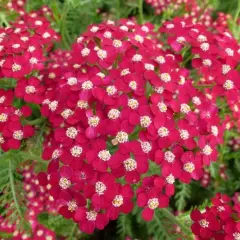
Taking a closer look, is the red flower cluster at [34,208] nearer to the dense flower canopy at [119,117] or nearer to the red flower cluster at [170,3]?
the dense flower canopy at [119,117]

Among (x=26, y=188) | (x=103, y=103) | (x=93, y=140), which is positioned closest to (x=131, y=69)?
(x=103, y=103)

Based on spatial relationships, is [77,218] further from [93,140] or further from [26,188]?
[26,188]

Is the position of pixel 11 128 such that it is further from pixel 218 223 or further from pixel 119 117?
pixel 218 223

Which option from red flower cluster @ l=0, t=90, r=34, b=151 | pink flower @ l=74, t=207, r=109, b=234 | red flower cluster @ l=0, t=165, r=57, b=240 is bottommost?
red flower cluster @ l=0, t=165, r=57, b=240

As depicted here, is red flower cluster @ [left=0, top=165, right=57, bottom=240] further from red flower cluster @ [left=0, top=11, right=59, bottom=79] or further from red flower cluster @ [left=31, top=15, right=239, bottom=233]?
red flower cluster @ [left=0, top=11, right=59, bottom=79]

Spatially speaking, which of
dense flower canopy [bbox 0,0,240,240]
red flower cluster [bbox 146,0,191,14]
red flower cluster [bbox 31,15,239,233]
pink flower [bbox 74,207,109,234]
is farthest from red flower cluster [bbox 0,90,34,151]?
red flower cluster [bbox 146,0,191,14]

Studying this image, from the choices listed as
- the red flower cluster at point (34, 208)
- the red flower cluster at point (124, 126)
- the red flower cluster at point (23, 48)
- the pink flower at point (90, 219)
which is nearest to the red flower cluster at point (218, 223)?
the red flower cluster at point (124, 126)
